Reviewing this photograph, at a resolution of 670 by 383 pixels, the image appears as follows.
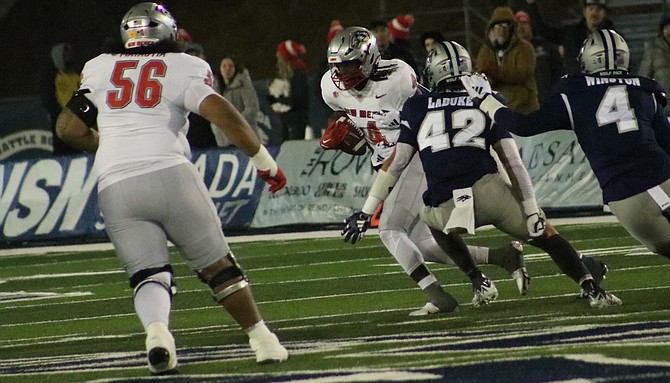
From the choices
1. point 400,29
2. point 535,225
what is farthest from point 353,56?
point 400,29

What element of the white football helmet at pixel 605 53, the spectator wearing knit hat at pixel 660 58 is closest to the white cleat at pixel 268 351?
the white football helmet at pixel 605 53

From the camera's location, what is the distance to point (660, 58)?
15180mm

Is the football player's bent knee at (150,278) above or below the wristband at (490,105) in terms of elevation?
below

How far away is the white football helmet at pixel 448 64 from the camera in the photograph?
27.7 feet

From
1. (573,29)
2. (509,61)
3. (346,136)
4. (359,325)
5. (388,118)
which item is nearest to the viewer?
(359,325)

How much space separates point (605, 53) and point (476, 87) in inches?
27.6

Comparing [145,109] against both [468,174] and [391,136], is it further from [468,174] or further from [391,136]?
[391,136]

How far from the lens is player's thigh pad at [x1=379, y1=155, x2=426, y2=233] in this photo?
29.2 feet

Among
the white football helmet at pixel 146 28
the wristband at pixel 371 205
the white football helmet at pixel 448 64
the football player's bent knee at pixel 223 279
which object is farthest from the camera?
the wristband at pixel 371 205

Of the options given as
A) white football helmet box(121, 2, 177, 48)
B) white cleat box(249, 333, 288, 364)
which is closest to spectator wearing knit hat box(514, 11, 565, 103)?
white football helmet box(121, 2, 177, 48)

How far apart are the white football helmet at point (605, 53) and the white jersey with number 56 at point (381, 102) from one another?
1.42 meters

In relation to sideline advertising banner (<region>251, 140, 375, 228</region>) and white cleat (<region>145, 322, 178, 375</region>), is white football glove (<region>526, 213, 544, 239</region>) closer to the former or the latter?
white cleat (<region>145, 322, 178, 375</region>)

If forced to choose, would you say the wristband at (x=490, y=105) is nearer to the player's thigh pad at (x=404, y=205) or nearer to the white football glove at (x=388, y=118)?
the player's thigh pad at (x=404, y=205)

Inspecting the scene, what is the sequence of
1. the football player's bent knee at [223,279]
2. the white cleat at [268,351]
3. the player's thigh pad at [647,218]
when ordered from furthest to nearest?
the player's thigh pad at [647,218] < the football player's bent knee at [223,279] < the white cleat at [268,351]
